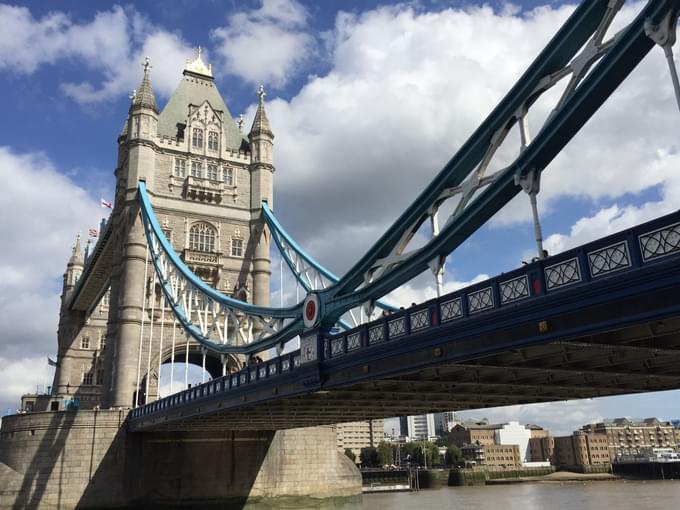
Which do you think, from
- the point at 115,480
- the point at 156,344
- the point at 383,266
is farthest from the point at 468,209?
the point at 156,344

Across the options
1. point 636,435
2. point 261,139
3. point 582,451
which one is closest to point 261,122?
point 261,139

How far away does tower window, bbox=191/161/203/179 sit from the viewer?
156ft

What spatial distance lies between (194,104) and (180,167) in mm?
5691

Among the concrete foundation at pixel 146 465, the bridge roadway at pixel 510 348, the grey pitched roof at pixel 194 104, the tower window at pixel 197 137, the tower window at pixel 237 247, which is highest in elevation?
the grey pitched roof at pixel 194 104

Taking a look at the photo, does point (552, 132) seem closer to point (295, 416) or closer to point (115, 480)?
point (295, 416)

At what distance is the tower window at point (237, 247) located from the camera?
4678 cm

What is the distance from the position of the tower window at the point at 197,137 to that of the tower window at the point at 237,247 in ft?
24.2

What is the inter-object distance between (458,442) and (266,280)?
10761 centimetres

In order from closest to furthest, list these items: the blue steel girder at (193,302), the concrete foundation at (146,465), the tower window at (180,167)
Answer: the blue steel girder at (193,302)
the concrete foundation at (146,465)
the tower window at (180,167)

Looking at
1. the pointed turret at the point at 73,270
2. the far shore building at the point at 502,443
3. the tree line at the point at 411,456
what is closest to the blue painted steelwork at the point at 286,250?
the pointed turret at the point at 73,270

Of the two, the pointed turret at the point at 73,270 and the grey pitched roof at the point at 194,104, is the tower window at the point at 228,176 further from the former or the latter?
the pointed turret at the point at 73,270

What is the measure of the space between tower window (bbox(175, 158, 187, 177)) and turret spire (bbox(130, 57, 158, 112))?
149 inches

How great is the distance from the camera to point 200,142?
48.5m

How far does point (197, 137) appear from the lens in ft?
159
